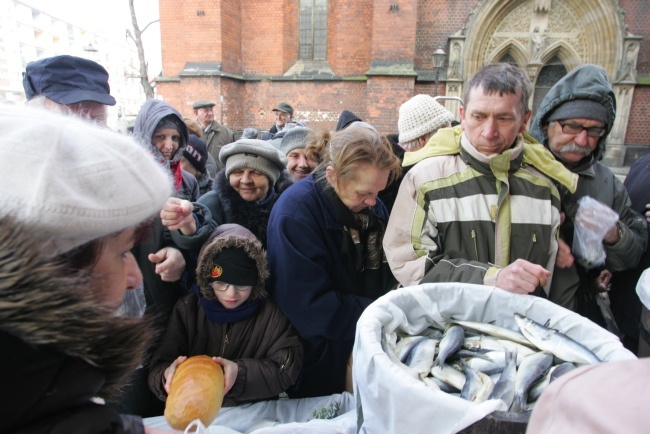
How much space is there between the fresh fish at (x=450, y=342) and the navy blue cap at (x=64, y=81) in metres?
2.36

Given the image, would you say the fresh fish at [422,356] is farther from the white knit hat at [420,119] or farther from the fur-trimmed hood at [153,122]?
the white knit hat at [420,119]

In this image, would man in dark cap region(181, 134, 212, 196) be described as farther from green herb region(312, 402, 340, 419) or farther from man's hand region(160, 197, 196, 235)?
green herb region(312, 402, 340, 419)

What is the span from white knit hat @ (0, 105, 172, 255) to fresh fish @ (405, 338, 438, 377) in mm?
947

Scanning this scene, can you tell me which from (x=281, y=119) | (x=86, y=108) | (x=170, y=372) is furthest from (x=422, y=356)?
(x=281, y=119)

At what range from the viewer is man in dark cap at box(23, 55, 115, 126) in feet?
7.61

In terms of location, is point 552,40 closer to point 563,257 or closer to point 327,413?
point 563,257

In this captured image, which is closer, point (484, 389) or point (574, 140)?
point (484, 389)

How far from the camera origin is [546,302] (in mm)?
1446

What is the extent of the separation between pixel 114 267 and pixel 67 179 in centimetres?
23

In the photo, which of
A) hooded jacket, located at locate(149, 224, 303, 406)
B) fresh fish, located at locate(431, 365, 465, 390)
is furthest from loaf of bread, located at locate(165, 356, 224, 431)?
fresh fish, located at locate(431, 365, 465, 390)

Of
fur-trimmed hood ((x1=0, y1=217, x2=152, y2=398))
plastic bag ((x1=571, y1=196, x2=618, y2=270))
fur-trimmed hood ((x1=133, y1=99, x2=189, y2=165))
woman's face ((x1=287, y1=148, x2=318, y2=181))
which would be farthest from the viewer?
woman's face ((x1=287, y1=148, x2=318, y2=181))

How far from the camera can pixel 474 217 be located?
1746 mm

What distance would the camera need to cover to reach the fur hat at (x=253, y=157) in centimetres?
264

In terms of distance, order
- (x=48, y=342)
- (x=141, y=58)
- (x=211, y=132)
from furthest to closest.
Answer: (x=141, y=58) → (x=211, y=132) → (x=48, y=342)
